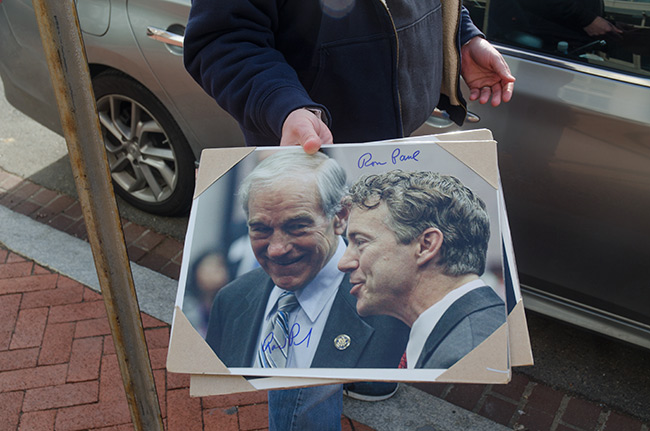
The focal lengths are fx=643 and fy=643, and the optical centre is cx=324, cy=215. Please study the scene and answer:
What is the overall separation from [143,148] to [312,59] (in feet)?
6.64

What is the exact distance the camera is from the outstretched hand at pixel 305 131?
1.30 metres

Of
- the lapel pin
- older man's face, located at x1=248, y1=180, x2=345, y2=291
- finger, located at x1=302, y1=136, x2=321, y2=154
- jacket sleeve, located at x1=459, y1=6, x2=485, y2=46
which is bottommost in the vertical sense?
the lapel pin

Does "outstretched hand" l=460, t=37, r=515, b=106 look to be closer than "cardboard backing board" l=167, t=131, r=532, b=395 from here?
No

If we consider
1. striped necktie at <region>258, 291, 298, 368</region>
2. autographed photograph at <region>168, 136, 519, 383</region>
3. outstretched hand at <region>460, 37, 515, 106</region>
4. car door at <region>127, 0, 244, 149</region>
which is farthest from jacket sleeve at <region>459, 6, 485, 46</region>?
car door at <region>127, 0, 244, 149</region>

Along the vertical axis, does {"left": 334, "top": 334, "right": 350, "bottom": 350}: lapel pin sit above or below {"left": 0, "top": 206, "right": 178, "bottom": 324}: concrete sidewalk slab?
above

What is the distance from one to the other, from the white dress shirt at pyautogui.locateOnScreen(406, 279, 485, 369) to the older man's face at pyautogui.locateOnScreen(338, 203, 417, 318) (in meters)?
0.05

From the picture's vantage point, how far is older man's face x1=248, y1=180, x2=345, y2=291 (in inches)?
49.6

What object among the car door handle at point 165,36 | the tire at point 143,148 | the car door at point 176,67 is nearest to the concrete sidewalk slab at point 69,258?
the tire at point 143,148

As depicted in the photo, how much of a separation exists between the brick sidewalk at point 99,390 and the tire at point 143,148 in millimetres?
654

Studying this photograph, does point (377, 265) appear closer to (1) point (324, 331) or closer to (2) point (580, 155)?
(1) point (324, 331)

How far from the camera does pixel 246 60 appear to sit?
4.57 ft
